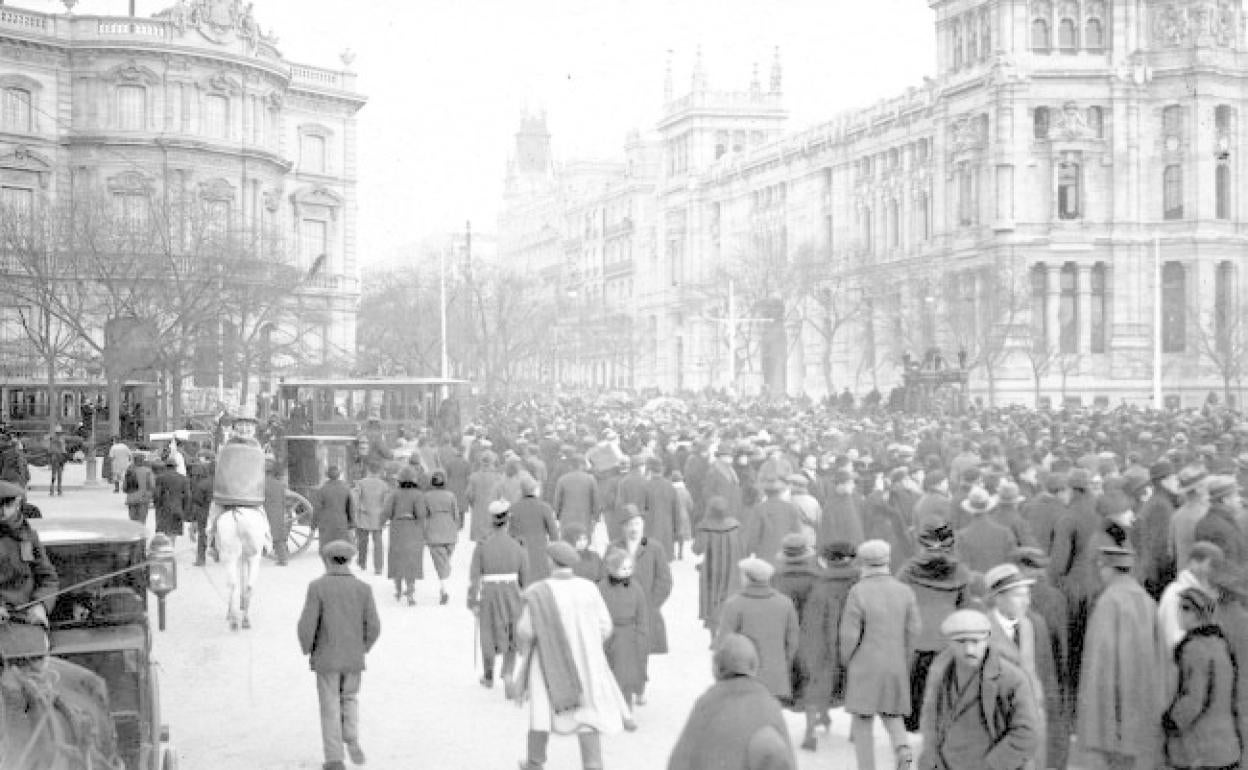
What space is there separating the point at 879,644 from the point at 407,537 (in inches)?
346

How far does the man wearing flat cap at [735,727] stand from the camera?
5848 mm

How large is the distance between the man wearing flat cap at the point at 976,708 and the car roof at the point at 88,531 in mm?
4862

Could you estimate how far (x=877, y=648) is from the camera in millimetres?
9234

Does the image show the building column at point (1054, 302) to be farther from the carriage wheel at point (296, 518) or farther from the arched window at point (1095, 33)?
the carriage wheel at point (296, 518)

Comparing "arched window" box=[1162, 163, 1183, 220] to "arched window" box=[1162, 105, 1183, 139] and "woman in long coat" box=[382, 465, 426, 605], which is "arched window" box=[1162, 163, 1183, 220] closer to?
"arched window" box=[1162, 105, 1183, 139]

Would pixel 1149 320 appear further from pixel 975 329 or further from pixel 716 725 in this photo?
pixel 716 725

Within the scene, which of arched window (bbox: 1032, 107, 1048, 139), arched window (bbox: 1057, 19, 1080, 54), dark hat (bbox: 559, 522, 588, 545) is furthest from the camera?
arched window (bbox: 1057, 19, 1080, 54)

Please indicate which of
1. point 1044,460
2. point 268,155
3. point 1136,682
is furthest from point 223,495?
point 268,155

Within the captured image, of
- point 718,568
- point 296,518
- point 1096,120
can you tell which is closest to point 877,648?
point 718,568

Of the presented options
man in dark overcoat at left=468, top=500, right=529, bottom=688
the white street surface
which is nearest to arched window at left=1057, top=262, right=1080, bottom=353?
the white street surface

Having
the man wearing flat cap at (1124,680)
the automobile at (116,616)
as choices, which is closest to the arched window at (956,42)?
A: the man wearing flat cap at (1124,680)

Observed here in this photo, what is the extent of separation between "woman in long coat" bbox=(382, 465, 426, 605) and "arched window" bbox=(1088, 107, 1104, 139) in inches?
1910

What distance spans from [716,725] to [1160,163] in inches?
2294

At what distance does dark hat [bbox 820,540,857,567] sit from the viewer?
10.4 meters
